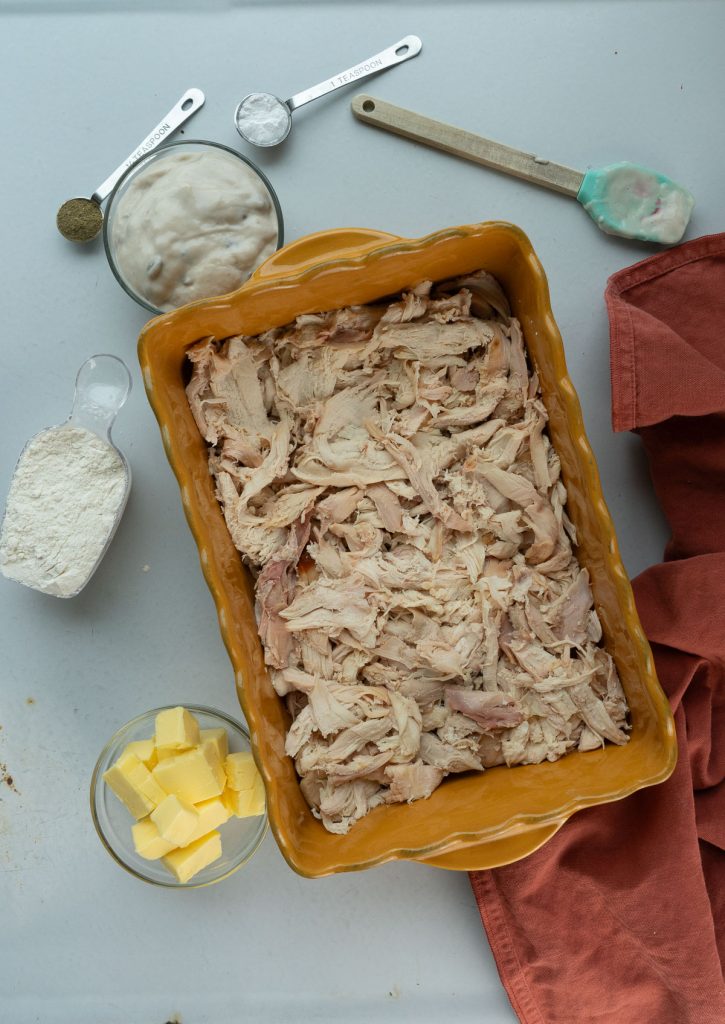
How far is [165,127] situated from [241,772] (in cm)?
96

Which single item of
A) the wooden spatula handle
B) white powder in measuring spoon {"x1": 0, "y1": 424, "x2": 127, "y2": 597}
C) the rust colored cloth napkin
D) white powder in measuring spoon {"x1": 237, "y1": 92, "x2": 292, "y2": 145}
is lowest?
the rust colored cloth napkin

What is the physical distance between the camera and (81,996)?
1298 mm

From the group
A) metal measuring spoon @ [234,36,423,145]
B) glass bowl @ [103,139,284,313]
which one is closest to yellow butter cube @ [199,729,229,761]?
glass bowl @ [103,139,284,313]

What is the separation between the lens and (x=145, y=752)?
1165 millimetres

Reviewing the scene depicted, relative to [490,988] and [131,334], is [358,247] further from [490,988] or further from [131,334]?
[490,988]

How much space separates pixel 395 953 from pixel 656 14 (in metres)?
1.52

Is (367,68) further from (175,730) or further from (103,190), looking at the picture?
(175,730)

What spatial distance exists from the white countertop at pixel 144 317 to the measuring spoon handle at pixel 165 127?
24 millimetres

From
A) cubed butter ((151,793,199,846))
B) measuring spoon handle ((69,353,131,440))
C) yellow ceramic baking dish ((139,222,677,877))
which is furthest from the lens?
measuring spoon handle ((69,353,131,440))

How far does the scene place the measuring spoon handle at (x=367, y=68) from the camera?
1235 millimetres

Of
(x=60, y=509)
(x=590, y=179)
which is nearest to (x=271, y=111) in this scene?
(x=590, y=179)

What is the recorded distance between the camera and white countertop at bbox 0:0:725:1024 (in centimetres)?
126

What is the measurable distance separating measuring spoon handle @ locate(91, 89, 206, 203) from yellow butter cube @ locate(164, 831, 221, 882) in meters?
0.96

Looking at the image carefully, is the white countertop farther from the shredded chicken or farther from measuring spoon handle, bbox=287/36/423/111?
the shredded chicken
